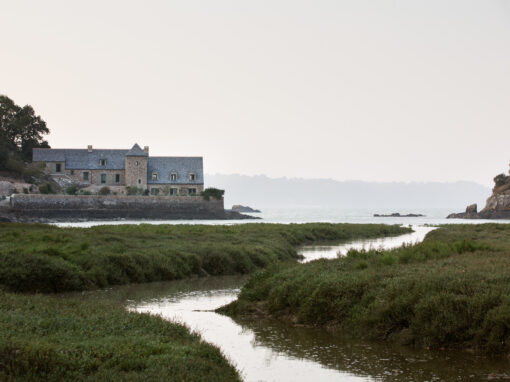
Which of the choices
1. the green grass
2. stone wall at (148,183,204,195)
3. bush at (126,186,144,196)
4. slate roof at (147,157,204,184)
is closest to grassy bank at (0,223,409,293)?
the green grass

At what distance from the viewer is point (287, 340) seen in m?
15.1

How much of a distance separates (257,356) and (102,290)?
10961 mm

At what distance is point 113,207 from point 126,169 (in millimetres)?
15801

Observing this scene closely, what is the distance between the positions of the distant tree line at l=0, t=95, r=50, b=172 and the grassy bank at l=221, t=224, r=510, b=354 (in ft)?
317

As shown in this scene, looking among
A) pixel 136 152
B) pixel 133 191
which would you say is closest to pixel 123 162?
pixel 136 152

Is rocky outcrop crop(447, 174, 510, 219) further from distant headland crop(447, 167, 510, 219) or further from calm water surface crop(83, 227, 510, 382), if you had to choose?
calm water surface crop(83, 227, 510, 382)

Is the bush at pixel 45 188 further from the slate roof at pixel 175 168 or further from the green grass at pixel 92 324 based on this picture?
the green grass at pixel 92 324

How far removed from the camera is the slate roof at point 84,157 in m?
118

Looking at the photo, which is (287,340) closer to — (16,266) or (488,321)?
(488,321)

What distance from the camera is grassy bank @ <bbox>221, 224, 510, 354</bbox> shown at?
531 inches

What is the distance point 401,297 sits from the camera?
14.9 meters

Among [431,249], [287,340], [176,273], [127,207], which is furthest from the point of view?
[127,207]

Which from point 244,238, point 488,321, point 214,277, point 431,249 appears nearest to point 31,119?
point 244,238

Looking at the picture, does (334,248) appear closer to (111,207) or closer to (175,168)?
(111,207)
